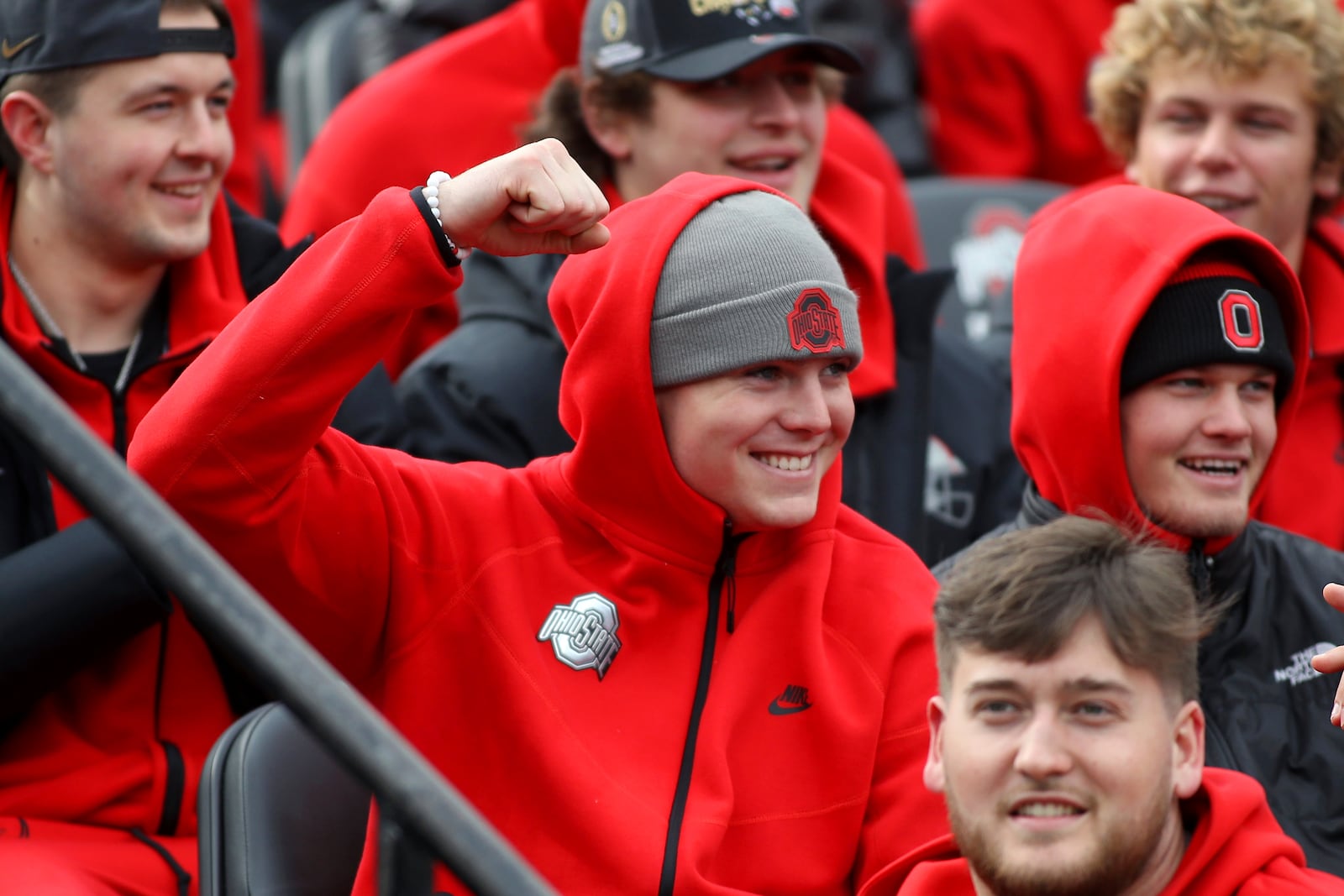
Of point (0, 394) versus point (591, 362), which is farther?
point (591, 362)

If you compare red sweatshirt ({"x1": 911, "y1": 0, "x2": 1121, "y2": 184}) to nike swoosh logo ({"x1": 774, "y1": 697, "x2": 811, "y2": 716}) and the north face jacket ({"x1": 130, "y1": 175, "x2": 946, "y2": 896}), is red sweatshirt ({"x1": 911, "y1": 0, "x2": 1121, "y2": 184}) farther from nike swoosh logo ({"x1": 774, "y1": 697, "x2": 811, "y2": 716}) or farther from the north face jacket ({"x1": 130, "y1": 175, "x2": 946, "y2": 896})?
nike swoosh logo ({"x1": 774, "y1": 697, "x2": 811, "y2": 716})

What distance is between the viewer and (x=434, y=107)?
15.7 feet

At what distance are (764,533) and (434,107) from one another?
222cm

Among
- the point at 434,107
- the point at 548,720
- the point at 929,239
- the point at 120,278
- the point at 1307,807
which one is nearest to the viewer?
the point at 548,720

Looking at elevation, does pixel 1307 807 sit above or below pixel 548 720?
below

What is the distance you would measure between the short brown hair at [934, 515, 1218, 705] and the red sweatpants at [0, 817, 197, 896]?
1.32 metres

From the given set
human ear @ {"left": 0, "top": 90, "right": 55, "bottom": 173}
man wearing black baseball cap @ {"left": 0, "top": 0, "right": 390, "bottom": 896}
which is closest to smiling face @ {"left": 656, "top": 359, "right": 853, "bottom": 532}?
man wearing black baseball cap @ {"left": 0, "top": 0, "right": 390, "bottom": 896}

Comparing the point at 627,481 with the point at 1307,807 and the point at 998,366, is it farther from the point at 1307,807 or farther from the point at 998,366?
the point at 998,366

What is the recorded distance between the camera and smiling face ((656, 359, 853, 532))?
9.34 feet

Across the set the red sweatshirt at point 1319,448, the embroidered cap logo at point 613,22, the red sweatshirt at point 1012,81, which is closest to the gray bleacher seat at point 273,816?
the embroidered cap logo at point 613,22

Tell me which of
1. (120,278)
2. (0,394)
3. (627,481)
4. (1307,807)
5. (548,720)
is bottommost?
(1307,807)

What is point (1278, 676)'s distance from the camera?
3.11 meters

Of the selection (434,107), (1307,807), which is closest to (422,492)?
(1307,807)

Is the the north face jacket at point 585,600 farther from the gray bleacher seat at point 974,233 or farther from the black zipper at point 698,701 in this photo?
the gray bleacher seat at point 974,233
